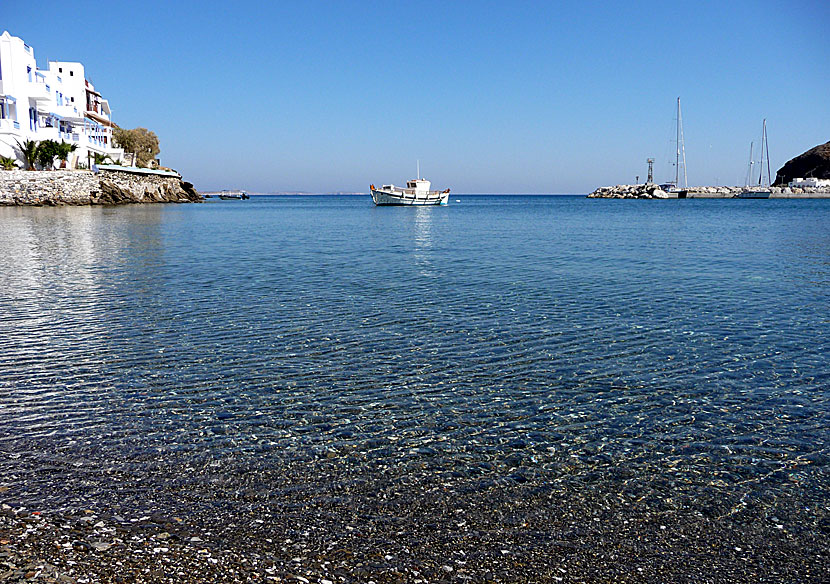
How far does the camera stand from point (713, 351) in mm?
10789

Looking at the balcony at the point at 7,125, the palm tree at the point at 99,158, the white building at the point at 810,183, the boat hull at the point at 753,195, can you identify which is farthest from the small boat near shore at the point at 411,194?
the white building at the point at 810,183

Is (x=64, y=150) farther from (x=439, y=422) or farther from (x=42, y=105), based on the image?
(x=439, y=422)

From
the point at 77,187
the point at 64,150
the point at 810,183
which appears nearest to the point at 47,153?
the point at 64,150

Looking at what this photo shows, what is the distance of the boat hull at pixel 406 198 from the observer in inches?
4122

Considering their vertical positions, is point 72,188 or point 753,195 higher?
point 753,195

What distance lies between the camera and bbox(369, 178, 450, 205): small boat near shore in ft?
342

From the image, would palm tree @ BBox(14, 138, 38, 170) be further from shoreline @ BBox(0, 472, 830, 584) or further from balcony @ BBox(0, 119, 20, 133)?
shoreline @ BBox(0, 472, 830, 584)

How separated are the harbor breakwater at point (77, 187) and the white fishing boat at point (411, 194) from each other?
119 ft

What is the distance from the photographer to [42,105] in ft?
238

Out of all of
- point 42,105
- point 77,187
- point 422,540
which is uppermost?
point 42,105

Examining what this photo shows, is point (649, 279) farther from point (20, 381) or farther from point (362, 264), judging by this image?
point (20, 381)

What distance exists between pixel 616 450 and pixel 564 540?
6.61 feet

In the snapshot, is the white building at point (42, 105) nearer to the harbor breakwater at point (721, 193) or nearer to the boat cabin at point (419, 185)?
the boat cabin at point (419, 185)

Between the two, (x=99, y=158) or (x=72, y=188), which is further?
(x=99, y=158)
